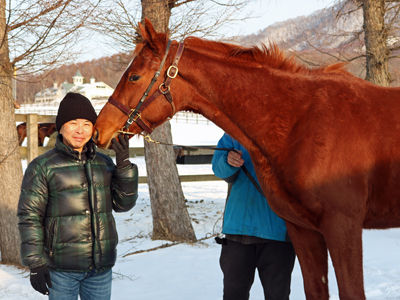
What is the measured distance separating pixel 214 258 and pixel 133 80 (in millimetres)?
3440

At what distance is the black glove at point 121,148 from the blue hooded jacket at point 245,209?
25.3 inches

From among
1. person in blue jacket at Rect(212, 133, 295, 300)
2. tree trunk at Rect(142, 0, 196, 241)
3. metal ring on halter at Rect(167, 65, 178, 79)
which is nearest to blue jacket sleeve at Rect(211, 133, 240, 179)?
person in blue jacket at Rect(212, 133, 295, 300)

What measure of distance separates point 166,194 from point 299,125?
431cm

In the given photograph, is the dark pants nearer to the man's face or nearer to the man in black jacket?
the man in black jacket

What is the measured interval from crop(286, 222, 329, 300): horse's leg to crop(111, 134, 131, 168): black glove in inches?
43.8

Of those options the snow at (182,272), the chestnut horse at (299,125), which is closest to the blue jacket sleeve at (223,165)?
the chestnut horse at (299,125)

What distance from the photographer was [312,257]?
2594 millimetres

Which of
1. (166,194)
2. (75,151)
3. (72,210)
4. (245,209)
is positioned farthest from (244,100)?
(166,194)

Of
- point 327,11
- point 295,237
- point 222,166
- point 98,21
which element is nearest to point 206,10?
point 98,21

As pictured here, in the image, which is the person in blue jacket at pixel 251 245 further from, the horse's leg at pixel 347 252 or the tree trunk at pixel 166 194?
the tree trunk at pixel 166 194

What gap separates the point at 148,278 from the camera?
15.2 ft

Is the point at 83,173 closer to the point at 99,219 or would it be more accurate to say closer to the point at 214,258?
the point at 99,219

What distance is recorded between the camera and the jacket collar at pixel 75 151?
2531 mm

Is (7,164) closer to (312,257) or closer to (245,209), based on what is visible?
(245,209)
